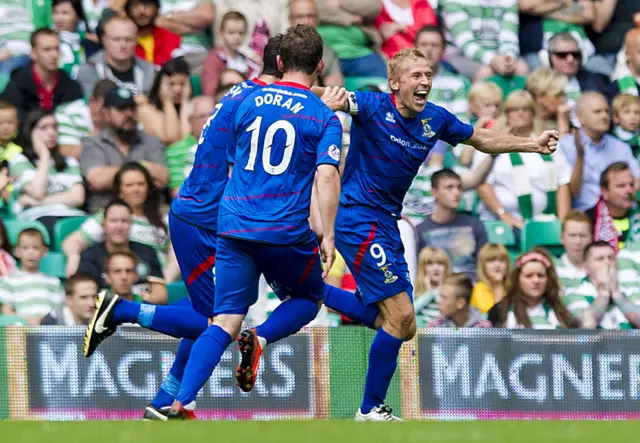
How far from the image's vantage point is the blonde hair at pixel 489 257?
10180 mm

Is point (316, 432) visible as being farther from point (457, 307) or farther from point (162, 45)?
point (162, 45)

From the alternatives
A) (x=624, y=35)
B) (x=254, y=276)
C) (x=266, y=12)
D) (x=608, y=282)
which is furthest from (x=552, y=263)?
(x=254, y=276)

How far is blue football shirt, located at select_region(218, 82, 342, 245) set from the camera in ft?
21.4

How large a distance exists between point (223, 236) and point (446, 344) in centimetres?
348

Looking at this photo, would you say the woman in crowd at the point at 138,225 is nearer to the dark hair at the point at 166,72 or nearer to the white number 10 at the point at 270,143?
the dark hair at the point at 166,72

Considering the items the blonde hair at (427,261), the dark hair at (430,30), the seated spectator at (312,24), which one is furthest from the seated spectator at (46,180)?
the dark hair at (430,30)

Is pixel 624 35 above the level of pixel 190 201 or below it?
above

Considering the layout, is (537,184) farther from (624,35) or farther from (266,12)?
(266,12)

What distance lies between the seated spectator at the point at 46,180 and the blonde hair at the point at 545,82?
13.3 ft

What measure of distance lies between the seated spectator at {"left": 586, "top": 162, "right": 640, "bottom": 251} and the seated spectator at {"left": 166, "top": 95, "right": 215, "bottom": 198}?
3408mm

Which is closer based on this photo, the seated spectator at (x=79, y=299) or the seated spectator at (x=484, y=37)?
the seated spectator at (x=79, y=299)

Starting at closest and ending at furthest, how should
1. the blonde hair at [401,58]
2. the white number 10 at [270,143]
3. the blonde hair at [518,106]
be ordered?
the white number 10 at [270,143] → the blonde hair at [401,58] → the blonde hair at [518,106]

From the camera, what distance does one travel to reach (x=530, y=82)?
11086 mm

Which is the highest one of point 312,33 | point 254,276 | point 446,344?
point 312,33
